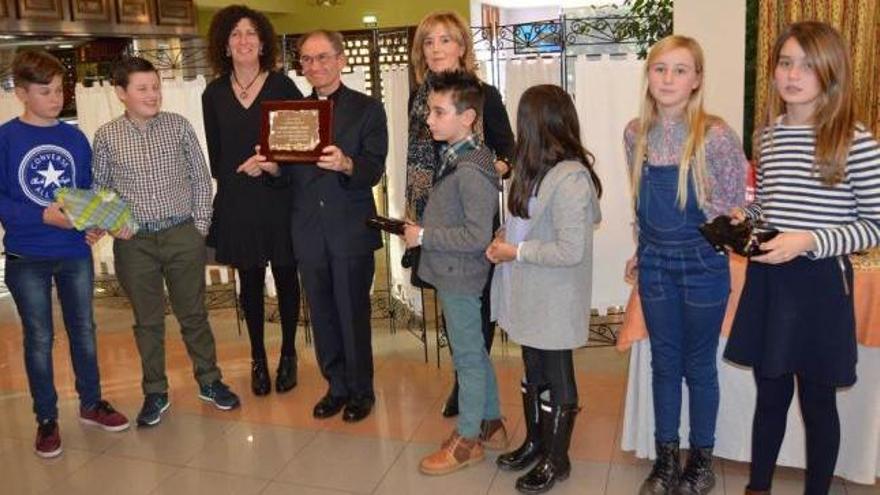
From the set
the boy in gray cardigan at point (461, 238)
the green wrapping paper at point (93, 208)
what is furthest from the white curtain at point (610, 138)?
the green wrapping paper at point (93, 208)

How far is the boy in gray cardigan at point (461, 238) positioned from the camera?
8.05 feet

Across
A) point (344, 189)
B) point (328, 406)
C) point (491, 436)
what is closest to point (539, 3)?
point (344, 189)

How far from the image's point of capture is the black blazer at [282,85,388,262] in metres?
2.97

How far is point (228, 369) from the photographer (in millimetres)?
4020

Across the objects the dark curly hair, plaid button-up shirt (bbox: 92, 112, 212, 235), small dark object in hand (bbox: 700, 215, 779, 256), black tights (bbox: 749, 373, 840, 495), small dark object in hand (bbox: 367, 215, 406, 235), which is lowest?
black tights (bbox: 749, 373, 840, 495)

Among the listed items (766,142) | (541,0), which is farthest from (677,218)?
(541,0)

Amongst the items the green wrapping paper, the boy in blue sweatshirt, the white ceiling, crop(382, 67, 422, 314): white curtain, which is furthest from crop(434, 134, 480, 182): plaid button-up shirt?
the white ceiling

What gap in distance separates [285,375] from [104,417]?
80cm

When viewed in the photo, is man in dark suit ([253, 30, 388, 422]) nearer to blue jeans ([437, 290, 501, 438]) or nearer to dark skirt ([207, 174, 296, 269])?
dark skirt ([207, 174, 296, 269])

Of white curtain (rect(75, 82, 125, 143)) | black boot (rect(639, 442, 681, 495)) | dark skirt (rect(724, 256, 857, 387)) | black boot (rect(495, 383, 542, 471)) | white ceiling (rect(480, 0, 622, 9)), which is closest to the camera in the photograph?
dark skirt (rect(724, 256, 857, 387))

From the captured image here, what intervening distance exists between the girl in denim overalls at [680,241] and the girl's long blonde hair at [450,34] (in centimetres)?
75

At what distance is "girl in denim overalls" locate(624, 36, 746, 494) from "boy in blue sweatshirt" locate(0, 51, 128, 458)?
6.92 feet

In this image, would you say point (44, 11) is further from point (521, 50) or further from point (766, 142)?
point (766, 142)

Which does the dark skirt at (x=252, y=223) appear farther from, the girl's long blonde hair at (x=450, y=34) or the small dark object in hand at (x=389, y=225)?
the girl's long blonde hair at (x=450, y=34)
